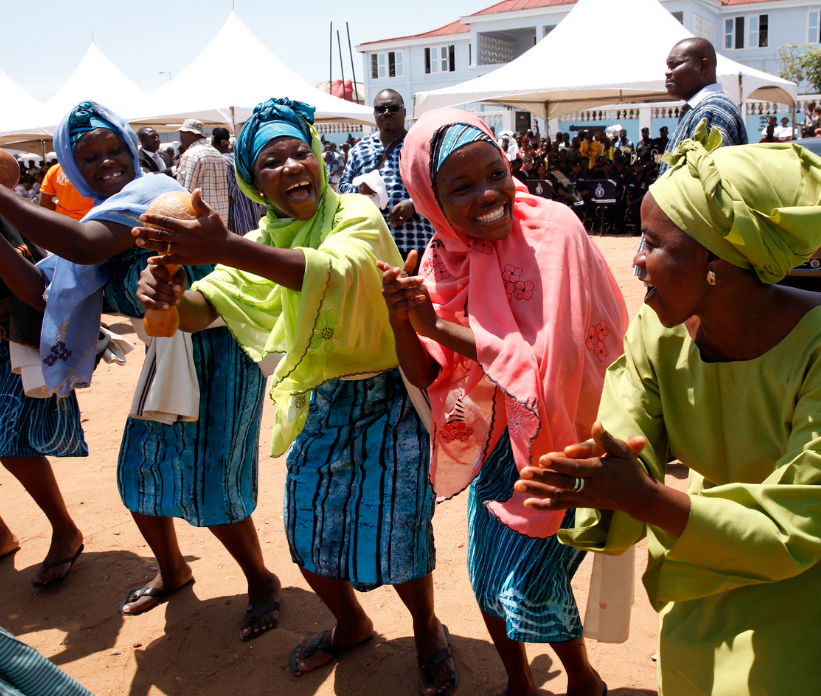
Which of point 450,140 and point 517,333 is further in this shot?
point 450,140

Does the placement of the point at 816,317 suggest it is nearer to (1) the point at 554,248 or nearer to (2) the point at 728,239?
(2) the point at 728,239

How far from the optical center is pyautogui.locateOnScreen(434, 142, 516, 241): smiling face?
234 centimetres

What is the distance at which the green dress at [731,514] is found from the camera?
4.78ft

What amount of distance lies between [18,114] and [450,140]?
16661mm

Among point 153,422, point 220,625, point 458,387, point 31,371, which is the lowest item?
point 220,625

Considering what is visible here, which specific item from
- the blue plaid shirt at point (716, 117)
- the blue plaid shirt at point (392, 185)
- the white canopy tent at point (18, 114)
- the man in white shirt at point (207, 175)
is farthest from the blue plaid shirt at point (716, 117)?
the white canopy tent at point (18, 114)

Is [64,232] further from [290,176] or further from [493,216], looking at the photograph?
[493,216]

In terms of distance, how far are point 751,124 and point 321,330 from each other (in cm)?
2929

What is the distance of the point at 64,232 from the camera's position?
106 inches

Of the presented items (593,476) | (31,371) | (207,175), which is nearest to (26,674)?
(593,476)

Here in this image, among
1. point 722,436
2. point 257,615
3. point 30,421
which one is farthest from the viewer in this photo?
point 30,421

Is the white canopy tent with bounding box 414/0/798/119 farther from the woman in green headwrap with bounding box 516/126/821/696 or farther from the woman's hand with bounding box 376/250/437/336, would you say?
the woman in green headwrap with bounding box 516/126/821/696

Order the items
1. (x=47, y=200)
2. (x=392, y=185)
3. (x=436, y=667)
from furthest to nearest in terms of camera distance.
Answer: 1. (x=47, y=200)
2. (x=392, y=185)
3. (x=436, y=667)

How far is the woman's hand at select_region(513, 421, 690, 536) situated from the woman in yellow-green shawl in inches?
48.2
